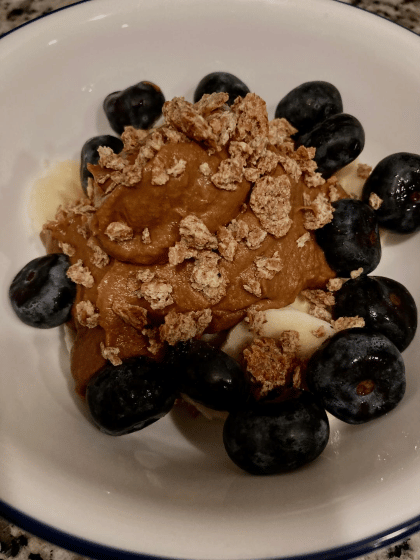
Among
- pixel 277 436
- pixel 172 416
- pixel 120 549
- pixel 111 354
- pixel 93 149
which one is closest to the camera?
pixel 120 549

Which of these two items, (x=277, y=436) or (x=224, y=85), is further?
(x=224, y=85)

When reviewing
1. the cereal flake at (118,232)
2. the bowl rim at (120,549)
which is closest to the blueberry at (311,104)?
the cereal flake at (118,232)

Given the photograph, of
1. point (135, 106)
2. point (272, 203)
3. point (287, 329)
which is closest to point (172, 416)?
point (287, 329)

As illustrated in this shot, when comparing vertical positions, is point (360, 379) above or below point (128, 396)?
below

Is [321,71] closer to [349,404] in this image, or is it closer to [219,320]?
[219,320]

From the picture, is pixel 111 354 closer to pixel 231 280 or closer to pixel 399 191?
pixel 231 280

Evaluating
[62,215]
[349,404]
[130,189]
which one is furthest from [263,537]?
[62,215]

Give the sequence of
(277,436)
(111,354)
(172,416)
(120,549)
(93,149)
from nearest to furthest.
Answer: (120,549) < (277,436) < (111,354) < (172,416) < (93,149)

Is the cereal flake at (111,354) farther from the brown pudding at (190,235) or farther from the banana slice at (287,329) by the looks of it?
the banana slice at (287,329)
